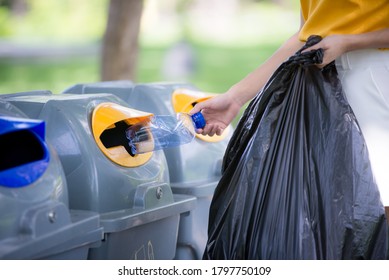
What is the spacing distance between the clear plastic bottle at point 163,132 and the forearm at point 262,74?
172 mm

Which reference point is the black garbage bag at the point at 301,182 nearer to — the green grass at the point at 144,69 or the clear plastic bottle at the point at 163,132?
the clear plastic bottle at the point at 163,132

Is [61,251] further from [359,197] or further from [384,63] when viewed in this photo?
[384,63]

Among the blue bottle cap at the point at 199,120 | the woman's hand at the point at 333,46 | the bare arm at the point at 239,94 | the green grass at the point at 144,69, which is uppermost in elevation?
the woman's hand at the point at 333,46

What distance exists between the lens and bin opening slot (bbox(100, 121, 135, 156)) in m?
2.60

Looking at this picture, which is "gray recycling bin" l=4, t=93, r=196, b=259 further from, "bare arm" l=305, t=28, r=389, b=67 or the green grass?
the green grass

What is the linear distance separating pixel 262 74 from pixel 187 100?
565 mm

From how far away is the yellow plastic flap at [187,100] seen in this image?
120 inches

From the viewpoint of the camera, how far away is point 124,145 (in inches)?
103

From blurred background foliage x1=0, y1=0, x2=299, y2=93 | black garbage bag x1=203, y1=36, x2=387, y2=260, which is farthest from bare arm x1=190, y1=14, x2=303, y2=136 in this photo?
blurred background foliage x1=0, y1=0, x2=299, y2=93

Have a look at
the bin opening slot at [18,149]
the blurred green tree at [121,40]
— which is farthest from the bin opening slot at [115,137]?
the blurred green tree at [121,40]

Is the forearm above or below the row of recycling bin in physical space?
above

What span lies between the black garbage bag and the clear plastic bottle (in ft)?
1.17

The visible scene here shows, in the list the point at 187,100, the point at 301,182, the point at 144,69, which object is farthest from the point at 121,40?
the point at 144,69

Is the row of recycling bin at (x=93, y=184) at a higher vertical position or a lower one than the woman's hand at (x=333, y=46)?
lower
